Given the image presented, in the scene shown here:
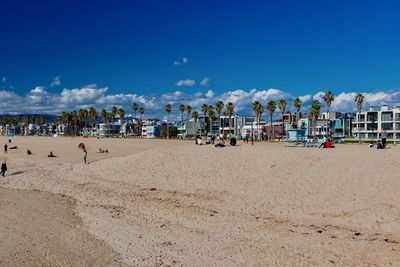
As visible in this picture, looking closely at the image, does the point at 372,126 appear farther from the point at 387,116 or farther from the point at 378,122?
the point at 387,116

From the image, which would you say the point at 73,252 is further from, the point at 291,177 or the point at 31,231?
the point at 291,177

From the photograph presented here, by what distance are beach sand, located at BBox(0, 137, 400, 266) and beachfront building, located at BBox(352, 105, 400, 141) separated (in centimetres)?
7949

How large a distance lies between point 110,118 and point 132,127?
1717 centimetres

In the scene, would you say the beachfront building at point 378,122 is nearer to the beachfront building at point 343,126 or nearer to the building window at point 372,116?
the building window at point 372,116

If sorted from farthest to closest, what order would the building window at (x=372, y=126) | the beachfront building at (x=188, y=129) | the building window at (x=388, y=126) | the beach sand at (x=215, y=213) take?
the beachfront building at (x=188, y=129), the building window at (x=372, y=126), the building window at (x=388, y=126), the beach sand at (x=215, y=213)

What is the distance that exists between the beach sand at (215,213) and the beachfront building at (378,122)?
79491 millimetres

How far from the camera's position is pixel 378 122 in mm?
101375

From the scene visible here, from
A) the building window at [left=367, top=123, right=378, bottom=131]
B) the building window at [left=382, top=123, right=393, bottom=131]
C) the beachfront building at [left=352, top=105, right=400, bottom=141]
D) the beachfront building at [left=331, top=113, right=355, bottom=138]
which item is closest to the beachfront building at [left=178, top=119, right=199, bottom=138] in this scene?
the beachfront building at [left=331, top=113, right=355, bottom=138]

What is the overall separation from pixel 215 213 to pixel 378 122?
310ft

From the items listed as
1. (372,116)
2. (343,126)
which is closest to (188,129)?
(343,126)

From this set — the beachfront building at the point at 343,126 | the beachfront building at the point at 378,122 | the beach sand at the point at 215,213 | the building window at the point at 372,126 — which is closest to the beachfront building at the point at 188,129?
the beachfront building at the point at 343,126

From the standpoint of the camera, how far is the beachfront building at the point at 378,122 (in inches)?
3856

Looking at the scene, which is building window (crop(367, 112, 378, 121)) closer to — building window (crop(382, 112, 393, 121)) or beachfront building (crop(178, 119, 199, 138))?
building window (crop(382, 112, 393, 121))

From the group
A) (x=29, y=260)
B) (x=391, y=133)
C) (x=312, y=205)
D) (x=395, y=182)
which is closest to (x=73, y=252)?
(x=29, y=260)
